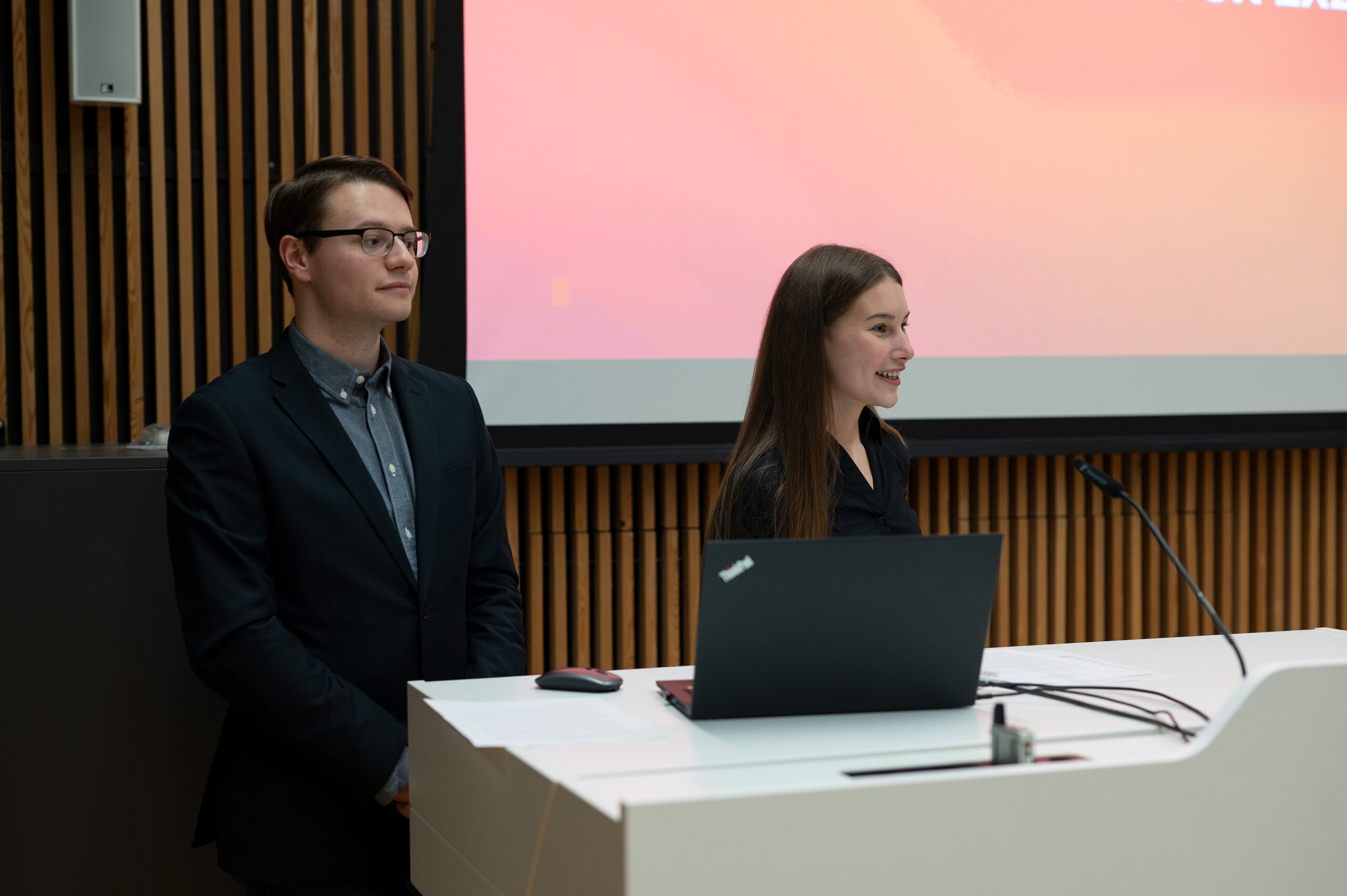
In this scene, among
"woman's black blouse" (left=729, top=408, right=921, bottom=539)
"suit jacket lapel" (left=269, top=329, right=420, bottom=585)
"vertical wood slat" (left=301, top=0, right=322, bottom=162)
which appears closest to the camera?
"suit jacket lapel" (left=269, top=329, right=420, bottom=585)

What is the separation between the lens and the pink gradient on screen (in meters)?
3.47

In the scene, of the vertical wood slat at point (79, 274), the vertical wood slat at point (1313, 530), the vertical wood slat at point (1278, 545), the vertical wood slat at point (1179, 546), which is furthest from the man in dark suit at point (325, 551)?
the vertical wood slat at point (1313, 530)

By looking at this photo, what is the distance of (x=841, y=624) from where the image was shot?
139cm

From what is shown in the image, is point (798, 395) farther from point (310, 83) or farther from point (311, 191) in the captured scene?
point (310, 83)

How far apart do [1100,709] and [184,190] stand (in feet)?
9.23

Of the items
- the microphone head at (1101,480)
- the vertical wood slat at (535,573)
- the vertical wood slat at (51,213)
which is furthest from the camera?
the vertical wood slat at (535,573)

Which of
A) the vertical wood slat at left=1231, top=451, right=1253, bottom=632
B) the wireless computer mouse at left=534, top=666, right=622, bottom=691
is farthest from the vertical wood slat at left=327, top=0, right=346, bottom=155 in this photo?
the vertical wood slat at left=1231, top=451, right=1253, bottom=632

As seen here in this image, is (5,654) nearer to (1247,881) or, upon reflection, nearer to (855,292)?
(855,292)

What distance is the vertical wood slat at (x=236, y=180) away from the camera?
3.34 meters

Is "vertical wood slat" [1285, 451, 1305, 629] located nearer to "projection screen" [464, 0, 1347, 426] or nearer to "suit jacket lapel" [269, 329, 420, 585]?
"projection screen" [464, 0, 1347, 426]

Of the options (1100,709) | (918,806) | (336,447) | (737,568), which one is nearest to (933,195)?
(336,447)

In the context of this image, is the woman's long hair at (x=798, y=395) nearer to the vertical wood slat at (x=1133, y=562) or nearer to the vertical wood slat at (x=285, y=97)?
the vertical wood slat at (x=285, y=97)

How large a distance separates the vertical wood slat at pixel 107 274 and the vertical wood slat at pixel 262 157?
0.37 m

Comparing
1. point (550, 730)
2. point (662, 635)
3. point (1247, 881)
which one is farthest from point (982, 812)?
point (662, 635)
